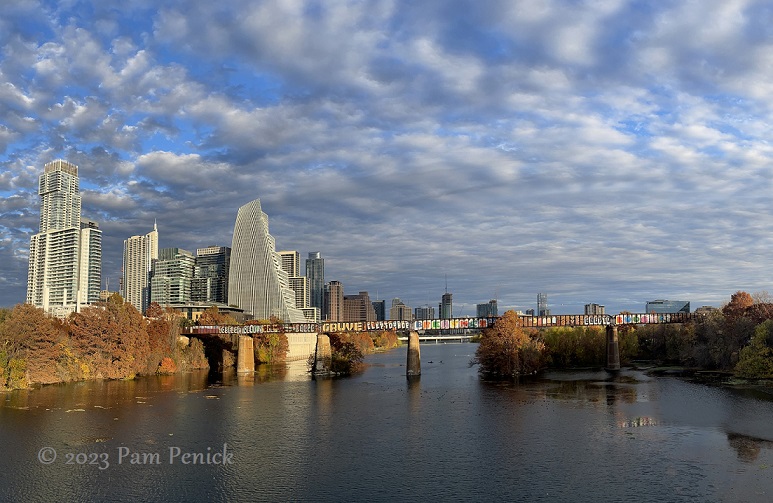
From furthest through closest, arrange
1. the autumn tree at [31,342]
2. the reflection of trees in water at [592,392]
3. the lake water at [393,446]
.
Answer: the autumn tree at [31,342], the reflection of trees in water at [592,392], the lake water at [393,446]

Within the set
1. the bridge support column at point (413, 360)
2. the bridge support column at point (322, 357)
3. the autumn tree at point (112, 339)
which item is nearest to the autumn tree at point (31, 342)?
the autumn tree at point (112, 339)

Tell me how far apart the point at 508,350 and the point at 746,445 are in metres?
72.2

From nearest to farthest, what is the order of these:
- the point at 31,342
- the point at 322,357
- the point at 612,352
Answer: the point at 31,342 → the point at 612,352 → the point at 322,357

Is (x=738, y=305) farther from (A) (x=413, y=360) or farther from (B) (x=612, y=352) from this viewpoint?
(A) (x=413, y=360)

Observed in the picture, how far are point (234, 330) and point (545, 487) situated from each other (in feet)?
434

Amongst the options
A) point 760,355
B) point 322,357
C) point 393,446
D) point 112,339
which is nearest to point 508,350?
point 322,357

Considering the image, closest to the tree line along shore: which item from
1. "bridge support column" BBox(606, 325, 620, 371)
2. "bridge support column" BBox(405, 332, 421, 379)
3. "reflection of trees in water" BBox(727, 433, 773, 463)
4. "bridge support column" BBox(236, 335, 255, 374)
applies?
"bridge support column" BBox(606, 325, 620, 371)

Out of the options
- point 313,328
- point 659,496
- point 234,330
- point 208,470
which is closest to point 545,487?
point 659,496

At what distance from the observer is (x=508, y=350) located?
418 feet

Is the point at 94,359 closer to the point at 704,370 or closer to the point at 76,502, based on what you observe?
the point at 76,502

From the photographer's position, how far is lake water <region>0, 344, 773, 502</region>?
4469 centimetres

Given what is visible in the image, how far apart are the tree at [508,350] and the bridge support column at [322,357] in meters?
37.0

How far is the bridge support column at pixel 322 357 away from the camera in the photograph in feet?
466

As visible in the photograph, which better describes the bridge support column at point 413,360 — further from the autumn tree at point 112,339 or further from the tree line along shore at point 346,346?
the autumn tree at point 112,339
